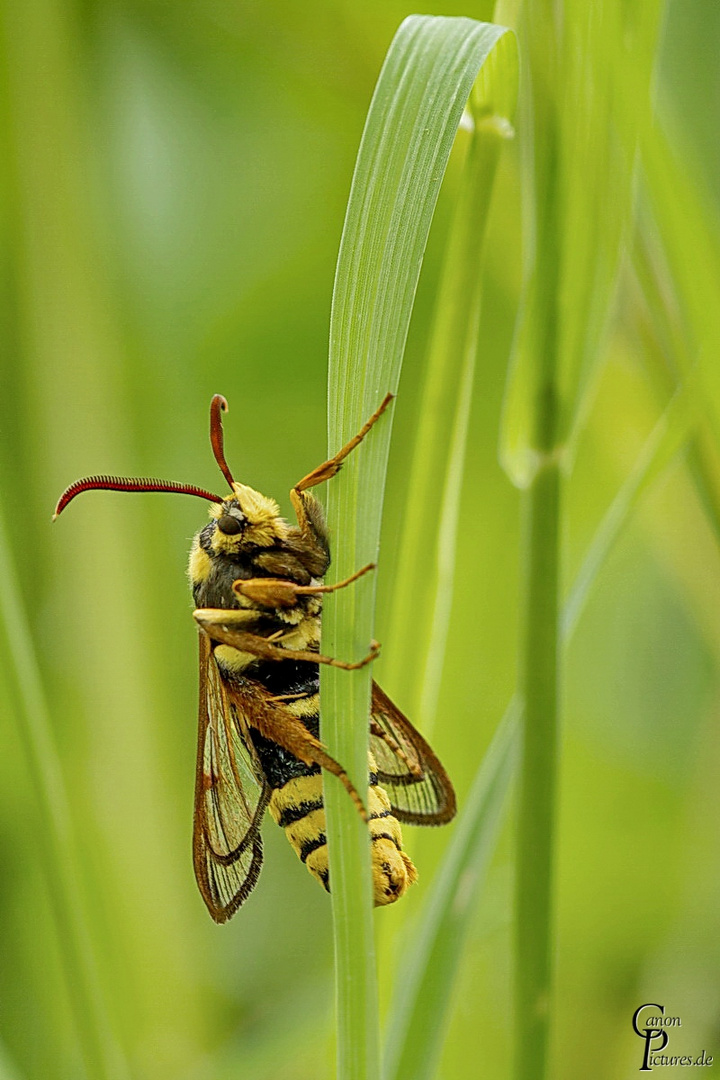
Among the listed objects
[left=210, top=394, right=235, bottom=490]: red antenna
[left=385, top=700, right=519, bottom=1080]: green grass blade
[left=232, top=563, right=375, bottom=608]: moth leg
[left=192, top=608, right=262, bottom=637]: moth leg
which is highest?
[left=210, top=394, right=235, bottom=490]: red antenna

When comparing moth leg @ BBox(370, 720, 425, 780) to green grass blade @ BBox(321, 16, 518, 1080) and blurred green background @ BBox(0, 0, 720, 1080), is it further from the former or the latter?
green grass blade @ BBox(321, 16, 518, 1080)

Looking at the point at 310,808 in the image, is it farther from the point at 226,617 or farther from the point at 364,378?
the point at 364,378

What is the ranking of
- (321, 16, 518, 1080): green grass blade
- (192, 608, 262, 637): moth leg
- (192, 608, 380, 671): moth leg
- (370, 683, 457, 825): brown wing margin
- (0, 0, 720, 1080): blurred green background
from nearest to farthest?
(321, 16, 518, 1080): green grass blade < (192, 608, 380, 671): moth leg < (192, 608, 262, 637): moth leg < (370, 683, 457, 825): brown wing margin < (0, 0, 720, 1080): blurred green background

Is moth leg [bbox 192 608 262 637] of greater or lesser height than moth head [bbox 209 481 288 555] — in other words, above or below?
below

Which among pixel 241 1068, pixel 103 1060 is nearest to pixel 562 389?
pixel 103 1060

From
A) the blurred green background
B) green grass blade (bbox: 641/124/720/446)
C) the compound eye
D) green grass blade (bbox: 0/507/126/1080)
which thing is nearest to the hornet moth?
the compound eye

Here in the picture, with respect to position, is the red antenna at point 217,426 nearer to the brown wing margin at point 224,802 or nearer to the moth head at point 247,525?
the moth head at point 247,525
